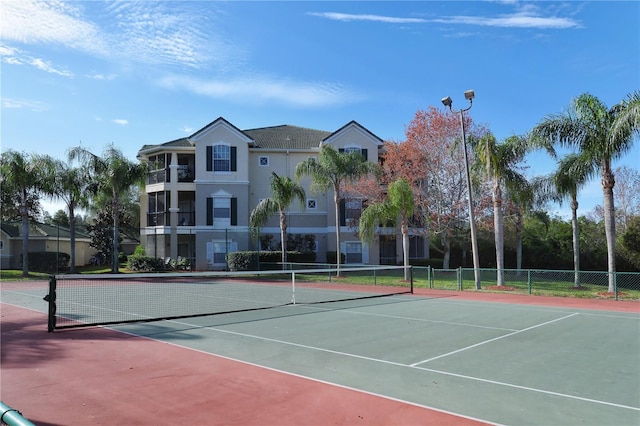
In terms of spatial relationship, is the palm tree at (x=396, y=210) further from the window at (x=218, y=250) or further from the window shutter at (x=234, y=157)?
the window shutter at (x=234, y=157)

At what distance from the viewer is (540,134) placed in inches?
915

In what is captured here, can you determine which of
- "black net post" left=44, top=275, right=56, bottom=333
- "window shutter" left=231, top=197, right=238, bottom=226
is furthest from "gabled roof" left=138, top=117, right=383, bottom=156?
"black net post" left=44, top=275, right=56, bottom=333

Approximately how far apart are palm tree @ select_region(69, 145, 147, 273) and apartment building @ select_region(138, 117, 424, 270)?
2.68 metres

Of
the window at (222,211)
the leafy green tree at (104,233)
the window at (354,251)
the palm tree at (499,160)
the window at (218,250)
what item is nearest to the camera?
the palm tree at (499,160)

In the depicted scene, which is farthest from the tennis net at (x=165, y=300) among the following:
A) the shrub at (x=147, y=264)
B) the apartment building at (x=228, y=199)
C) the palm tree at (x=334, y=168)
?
the apartment building at (x=228, y=199)

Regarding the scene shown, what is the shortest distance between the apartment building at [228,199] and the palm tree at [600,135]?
18.0 m

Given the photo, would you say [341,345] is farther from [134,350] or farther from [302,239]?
[302,239]

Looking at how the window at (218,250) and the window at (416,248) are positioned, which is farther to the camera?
the window at (416,248)

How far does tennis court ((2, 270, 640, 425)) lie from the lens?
239 inches

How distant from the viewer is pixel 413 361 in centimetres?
867

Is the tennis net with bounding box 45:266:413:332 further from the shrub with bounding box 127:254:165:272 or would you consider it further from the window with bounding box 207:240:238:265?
the window with bounding box 207:240:238:265

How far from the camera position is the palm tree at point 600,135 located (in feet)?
66.5

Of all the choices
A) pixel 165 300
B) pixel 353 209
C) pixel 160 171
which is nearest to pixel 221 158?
pixel 160 171

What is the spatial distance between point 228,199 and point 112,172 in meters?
9.17
